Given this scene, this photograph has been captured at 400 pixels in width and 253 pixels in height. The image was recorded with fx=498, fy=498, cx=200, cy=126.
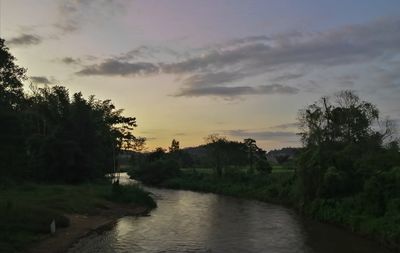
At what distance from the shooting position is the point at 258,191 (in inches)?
2896

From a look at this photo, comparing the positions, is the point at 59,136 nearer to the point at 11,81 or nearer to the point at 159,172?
the point at 11,81

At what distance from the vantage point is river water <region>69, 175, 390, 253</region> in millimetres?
32844

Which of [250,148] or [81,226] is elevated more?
[250,148]

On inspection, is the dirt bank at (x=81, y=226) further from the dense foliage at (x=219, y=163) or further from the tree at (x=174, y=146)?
the tree at (x=174, y=146)

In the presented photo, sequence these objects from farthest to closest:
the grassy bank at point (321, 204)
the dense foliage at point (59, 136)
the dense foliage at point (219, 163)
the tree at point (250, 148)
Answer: the tree at point (250, 148)
the dense foliage at point (219, 163)
the dense foliage at point (59, 136)
the grassy bank at point (321, 204)

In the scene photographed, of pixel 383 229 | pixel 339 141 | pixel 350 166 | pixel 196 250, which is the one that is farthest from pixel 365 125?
pixel 196 250

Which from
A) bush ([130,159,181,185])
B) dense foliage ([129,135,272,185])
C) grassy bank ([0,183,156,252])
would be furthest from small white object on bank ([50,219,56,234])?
bush ([130,159,181,185])

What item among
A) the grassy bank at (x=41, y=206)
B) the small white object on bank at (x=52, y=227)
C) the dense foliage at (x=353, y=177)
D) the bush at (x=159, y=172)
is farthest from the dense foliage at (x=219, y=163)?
the small white object on bank at (x=52, y=227)

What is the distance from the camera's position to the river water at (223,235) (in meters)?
32.8

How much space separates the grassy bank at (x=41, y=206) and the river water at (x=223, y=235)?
3.04 m

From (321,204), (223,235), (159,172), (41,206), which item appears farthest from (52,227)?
(159,172)

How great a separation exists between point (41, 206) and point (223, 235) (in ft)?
48.9

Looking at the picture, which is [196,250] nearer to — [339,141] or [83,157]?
[339,141]

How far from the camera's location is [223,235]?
126 feet
